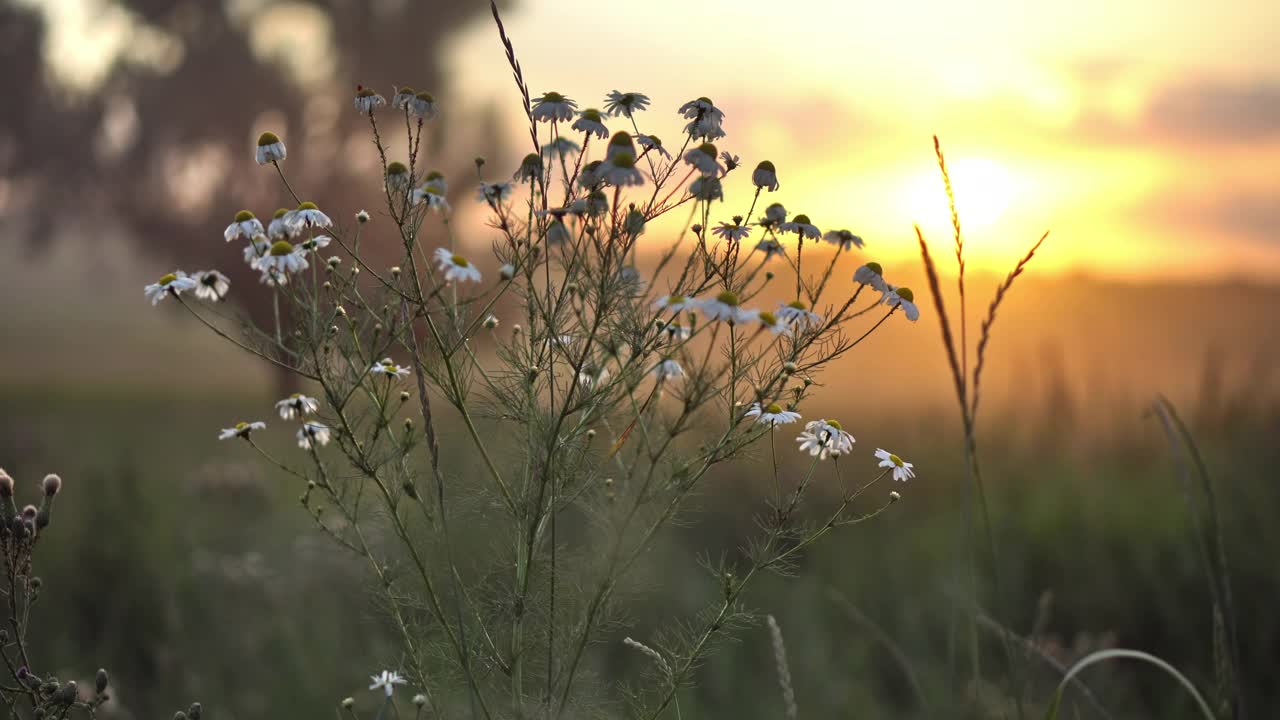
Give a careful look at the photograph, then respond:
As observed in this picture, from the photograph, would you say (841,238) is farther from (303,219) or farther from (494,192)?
(303,219)

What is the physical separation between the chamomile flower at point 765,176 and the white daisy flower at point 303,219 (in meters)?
1.17

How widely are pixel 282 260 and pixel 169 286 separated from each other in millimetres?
407

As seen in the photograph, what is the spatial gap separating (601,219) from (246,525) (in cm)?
863

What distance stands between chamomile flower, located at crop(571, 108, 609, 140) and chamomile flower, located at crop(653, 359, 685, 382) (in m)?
0.64

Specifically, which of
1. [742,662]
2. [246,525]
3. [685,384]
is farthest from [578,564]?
[246,525]

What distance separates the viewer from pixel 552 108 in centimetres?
259

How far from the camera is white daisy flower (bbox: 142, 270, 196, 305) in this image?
97.7 inches

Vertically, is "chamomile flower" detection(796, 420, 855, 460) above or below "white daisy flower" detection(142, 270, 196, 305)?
below

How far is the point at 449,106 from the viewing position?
27219 mm

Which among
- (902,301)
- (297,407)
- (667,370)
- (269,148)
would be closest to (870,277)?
(902,301)

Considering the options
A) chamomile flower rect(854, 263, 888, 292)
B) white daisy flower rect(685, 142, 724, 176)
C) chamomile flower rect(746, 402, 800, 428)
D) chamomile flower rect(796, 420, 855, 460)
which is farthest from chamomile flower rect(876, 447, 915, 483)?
white daisy flower rect(685, 142, 724, 176)

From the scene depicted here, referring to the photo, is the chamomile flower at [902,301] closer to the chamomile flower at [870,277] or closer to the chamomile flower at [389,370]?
the chamomile flower at [870,277]

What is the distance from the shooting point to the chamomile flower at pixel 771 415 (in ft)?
7.91

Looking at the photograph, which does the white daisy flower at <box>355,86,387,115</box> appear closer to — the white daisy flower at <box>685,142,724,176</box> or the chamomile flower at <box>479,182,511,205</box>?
the chamomile flower at <box>479,182,511,205</box>
